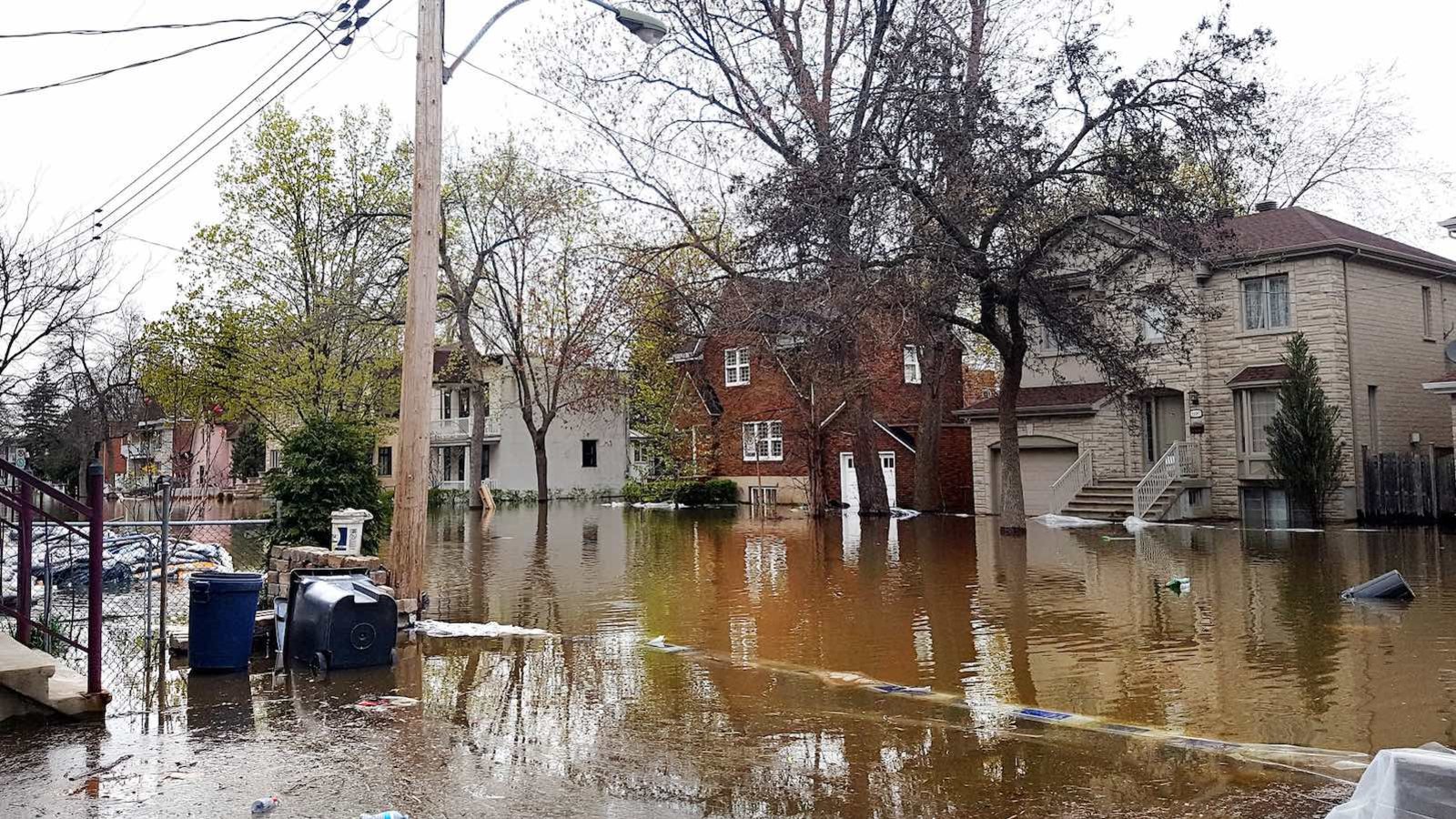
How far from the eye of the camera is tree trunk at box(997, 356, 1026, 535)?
2433cm

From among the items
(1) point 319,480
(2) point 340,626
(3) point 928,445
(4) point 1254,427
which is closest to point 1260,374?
(4) point 1254,427

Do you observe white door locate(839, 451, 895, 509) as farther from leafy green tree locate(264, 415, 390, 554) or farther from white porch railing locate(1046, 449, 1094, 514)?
leafy green tree locate(264, 415, 390, 554)

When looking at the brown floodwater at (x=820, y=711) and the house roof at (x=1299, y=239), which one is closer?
the brown floodwater at (x=820, y=711)

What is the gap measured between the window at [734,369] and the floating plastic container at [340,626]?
3263 cm

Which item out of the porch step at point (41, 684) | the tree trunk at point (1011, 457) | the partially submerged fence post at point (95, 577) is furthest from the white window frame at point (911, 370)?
the porch step at point (41, 684)

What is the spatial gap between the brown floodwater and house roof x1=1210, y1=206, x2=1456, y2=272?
41.8ft

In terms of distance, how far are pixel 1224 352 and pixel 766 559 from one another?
50.3 ft

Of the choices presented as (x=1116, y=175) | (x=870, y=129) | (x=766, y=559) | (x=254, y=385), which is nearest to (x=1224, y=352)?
(x=1116, y=175)

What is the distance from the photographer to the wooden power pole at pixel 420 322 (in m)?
11.4

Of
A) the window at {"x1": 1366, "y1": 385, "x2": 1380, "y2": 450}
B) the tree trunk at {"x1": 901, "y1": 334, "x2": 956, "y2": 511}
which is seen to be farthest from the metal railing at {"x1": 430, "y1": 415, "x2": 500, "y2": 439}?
the window at {"x1": 1366, "y1": 385, "x2": 1380, "y2": 450}

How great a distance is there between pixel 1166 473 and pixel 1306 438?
3.61m

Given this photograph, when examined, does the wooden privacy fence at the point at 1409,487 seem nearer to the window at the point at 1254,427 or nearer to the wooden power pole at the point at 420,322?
the window at the point at 1254,427

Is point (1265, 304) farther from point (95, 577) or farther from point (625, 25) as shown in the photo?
point (95, 577)

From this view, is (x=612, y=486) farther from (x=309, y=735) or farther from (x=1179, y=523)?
(x=309, y=735)
